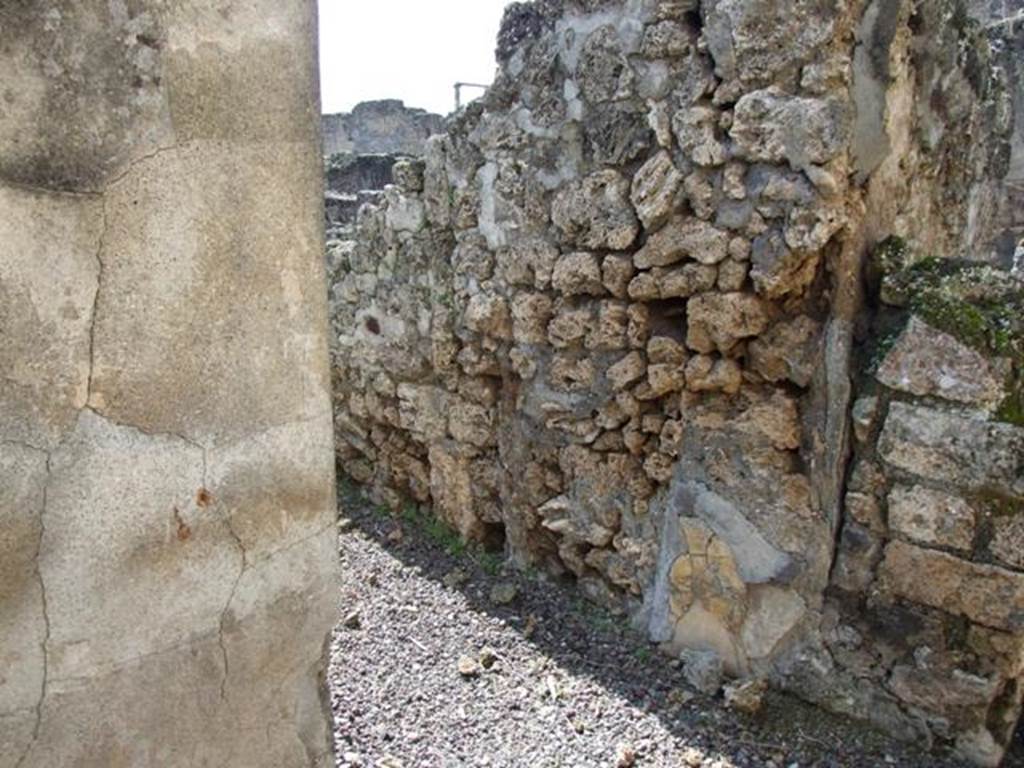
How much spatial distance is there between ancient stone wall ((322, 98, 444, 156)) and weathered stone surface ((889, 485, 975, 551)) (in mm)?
10705

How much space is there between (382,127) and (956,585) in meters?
11.5

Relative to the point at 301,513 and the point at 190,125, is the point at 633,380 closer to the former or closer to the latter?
the point at 301,513

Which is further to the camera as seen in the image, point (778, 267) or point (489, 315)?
point (489, 315)

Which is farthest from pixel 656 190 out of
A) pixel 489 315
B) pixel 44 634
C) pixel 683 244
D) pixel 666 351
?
pixel 44 634

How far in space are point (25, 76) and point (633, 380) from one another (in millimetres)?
2464

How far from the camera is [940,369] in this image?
8.28ft

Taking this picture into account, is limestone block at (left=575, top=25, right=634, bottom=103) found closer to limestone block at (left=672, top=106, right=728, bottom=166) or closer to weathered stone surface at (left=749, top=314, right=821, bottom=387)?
limestone block at (left=672, top=106, right=728, bottom=166)

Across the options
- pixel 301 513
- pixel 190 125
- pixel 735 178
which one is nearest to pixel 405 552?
pixel 735 178

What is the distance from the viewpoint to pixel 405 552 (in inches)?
160

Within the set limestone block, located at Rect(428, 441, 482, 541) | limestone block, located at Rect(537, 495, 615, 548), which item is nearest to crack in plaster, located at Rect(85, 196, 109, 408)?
limestone block, located at Rect(537, 495, 615, 548)

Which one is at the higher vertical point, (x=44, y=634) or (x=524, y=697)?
(x=44, y=634)

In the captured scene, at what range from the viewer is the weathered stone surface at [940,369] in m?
2.45

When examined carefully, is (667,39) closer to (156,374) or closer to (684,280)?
(684,280)

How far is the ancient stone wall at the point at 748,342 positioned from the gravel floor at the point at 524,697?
0.49 feet
